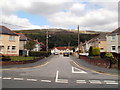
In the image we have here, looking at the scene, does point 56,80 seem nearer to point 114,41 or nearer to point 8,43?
point 8,43

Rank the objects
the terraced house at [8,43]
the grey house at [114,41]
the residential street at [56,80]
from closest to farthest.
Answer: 1. the residential street at [56,80]
2. the terraced house at [8,43]
3. the grey house at [114,41]

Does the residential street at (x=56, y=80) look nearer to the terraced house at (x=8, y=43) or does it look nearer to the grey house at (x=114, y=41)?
the terraced house at (x=8, y=43)

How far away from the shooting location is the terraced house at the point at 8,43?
103 ft

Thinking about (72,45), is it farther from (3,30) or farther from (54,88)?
(54,88)

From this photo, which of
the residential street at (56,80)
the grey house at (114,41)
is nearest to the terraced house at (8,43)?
the residential street at (56,80)

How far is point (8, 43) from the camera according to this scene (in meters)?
32.4

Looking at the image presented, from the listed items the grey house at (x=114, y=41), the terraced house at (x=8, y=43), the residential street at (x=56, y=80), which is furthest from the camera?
the grey house at (x=114, y=41)

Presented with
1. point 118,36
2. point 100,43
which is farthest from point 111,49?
→ point 100,43

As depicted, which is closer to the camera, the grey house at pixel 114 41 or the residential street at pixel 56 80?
the residential street at pixel 56 80

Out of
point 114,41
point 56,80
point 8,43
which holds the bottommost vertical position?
point 56,80

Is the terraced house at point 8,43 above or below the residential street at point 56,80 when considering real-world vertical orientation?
above

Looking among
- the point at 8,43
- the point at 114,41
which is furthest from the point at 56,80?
the point at 114,41

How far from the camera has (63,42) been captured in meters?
134

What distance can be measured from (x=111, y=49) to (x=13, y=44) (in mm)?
24858
